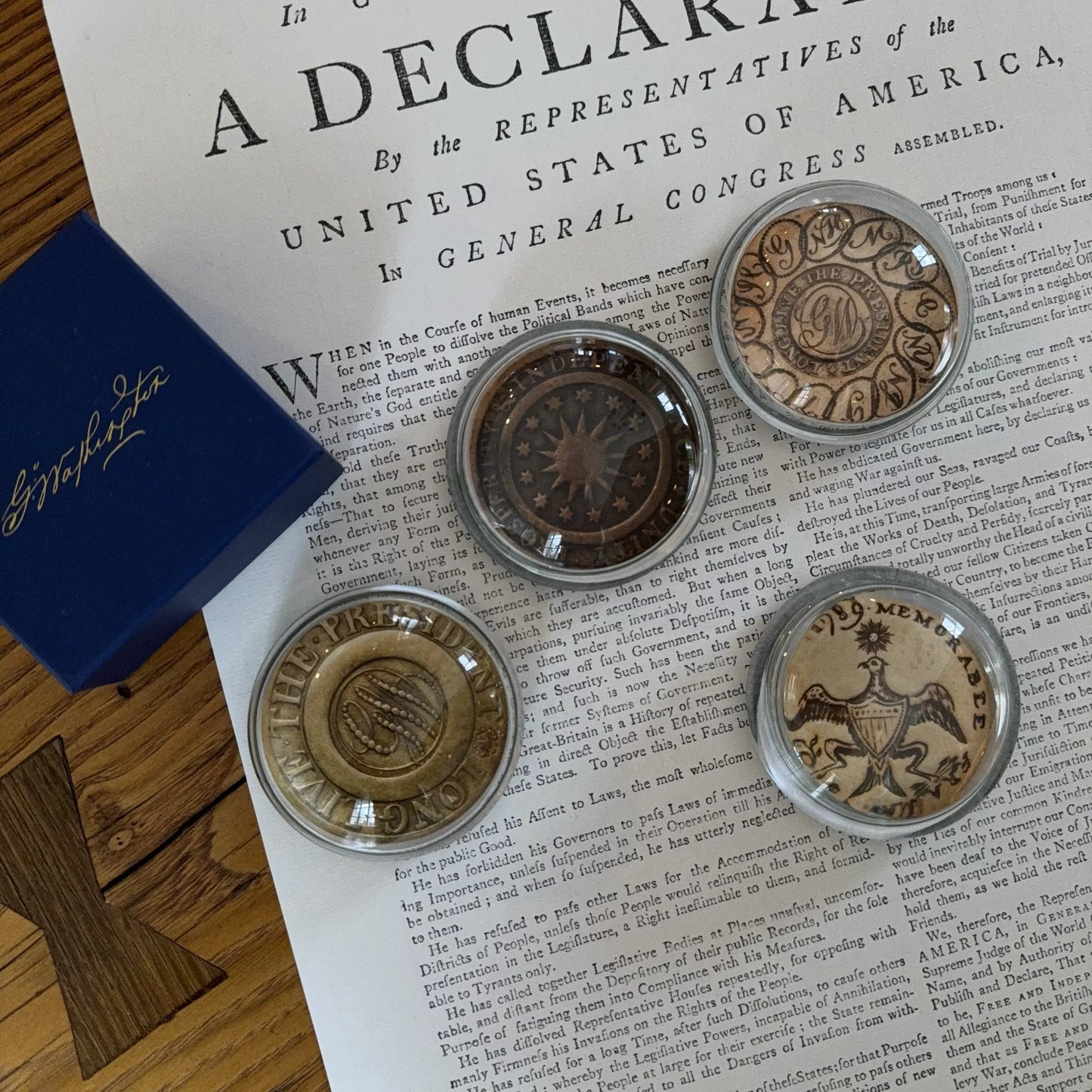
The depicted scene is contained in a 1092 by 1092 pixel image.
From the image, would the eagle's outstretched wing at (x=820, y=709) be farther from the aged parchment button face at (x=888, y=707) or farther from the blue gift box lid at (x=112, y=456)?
the blue gift box lid at (x=112, y=456)

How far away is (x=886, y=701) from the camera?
1.85ft

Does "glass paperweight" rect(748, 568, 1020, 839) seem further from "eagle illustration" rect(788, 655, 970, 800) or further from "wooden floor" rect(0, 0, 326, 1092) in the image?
"wooden floor" rect(0, 0, 326, 1092)

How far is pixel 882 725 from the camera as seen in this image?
1.85 feet

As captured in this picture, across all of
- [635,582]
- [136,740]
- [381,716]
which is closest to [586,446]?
[635,582]

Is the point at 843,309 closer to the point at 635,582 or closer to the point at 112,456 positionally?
the point at 635,582

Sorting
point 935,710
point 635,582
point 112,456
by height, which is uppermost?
point 112,456

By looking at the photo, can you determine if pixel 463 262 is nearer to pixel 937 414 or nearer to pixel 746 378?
pixel 746 378

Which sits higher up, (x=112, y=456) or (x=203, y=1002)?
(x=112, y=456)

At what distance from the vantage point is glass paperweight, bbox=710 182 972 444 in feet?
1.88

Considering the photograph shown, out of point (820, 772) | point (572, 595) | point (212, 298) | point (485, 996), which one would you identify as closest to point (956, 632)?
point (820, 772)

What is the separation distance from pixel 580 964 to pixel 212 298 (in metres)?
0.44

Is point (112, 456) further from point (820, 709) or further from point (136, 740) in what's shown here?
point (820, 709)
